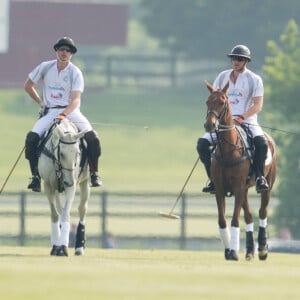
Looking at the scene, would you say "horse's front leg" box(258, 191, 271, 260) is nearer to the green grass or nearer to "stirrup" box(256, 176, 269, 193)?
"stirrup" box(256, 176, 269, 193)

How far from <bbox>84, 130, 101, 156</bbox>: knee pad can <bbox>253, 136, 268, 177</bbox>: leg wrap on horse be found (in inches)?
75.7

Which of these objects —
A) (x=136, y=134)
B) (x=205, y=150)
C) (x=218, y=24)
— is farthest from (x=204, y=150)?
(x=218, y=24)

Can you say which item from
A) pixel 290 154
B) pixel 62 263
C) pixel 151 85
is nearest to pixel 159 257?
pixel 62 263

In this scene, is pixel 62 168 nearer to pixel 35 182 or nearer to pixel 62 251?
pixel 35 182

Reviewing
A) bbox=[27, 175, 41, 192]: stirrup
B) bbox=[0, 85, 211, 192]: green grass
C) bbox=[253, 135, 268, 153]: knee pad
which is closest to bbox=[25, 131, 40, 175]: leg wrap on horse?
bbox=[27, 175, 41, 192]: stirrup

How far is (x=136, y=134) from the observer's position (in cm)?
7288

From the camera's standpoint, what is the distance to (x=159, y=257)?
25750 millimetres

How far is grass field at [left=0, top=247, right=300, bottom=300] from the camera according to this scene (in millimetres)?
18438

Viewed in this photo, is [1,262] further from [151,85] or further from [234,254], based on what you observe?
[151,85]

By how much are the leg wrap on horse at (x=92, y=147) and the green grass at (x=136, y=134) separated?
3237 centimetres

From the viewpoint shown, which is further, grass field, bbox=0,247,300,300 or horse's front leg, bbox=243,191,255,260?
horse's front leg, bbox=243,191,255,260

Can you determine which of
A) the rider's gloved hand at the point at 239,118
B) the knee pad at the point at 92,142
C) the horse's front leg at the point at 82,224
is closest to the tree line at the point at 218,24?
the horse's front leg at the point at 82,224

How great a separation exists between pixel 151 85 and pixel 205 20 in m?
3.62

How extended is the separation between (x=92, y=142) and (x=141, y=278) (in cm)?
508
